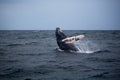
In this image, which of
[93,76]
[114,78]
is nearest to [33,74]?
[93,76]

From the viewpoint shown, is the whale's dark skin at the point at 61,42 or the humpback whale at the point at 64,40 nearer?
the humpback whale at the point at 64,40

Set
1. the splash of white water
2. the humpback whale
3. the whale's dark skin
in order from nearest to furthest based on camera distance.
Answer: the humpback whale < the whale's dark skin < the splash of white water

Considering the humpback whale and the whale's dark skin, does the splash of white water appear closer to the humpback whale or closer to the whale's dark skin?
the whale's dark skin

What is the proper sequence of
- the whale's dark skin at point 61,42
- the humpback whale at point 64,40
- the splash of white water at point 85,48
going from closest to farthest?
the humpback whale at point 64,40 < the whale's dark skin at point 61,42 < the splash of white water at point 85,48

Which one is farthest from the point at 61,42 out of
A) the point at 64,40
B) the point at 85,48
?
the point at 85,48

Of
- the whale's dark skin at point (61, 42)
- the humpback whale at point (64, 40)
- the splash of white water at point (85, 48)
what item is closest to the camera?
the humpback whale at point (64, 40)

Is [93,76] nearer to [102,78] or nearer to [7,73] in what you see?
[102,78]

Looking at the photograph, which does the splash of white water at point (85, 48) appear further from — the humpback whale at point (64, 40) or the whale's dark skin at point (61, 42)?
the humpback whale at point (64, 40)

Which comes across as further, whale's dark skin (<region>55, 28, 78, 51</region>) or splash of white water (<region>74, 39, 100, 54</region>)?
splash of white water (<region>74, 39, 100, 54</region>)

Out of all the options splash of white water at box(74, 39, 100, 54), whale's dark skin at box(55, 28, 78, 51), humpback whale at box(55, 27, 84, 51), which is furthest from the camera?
splash of white water at box(74, 39, 100, 54)

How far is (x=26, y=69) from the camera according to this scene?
11.1 m

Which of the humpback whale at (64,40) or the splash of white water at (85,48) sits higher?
the humpback whale at (64,40)

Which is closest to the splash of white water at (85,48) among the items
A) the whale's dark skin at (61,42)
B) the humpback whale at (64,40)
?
the whale's dark skin at (61,42)

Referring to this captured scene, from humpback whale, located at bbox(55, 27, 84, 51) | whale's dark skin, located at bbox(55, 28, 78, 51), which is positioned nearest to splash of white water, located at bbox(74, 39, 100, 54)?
whale's dark skin, located at bbox(55, 28, 78, 51)
